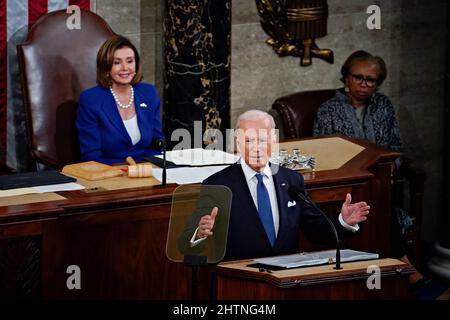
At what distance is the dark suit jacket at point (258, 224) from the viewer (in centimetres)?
536

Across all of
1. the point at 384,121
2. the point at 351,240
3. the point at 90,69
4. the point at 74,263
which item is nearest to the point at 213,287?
the point at 74,263

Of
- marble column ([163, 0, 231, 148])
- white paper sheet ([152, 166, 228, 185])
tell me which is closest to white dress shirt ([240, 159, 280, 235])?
white paper sheet ([152, 166, 228, 185])

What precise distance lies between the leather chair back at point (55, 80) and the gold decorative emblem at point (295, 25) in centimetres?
165

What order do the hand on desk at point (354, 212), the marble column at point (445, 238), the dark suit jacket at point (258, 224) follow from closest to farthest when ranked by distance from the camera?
1. the hand on desk at point (354, 212)
2. the dark suit jacket at point (258, 224)
3. the marble column at point (445, 238)

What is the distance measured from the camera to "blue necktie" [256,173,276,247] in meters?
5.42

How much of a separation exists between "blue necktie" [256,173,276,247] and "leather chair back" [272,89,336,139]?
9.72ft

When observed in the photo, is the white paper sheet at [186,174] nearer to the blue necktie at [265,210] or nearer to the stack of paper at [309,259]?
the blue necktie at [265,210]

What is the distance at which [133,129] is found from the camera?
24.4ft

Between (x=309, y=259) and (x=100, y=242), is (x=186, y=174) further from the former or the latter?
(x=309, y=259)

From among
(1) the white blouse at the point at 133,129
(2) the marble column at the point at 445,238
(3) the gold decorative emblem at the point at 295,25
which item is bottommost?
(2) the marble column at the point at 445,238

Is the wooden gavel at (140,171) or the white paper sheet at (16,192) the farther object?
the wooden gavel at (140,171)

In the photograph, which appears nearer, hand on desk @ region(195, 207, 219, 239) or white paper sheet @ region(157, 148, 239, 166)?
hand on desk @ region(195, 207, 219, 239)

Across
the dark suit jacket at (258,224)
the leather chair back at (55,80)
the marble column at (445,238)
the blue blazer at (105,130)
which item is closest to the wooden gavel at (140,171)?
the blue blazer at (105,130)

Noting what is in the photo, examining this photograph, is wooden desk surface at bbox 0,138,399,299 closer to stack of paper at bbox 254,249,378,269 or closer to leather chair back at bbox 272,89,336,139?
stack of paper at bbox 254,249,378,269
